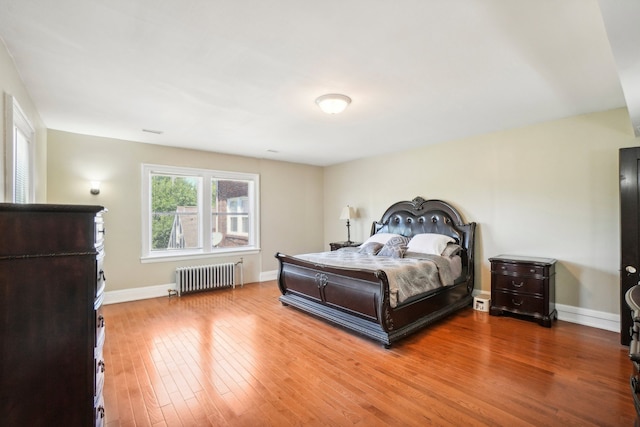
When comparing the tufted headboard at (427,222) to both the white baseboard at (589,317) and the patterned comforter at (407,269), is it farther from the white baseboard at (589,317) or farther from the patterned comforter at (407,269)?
the white baseboard at (589,317)

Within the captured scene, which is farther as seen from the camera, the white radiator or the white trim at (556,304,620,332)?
the white radiator

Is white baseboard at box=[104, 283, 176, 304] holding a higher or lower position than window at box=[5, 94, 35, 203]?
lower

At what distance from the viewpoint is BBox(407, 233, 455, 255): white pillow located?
4.23 m

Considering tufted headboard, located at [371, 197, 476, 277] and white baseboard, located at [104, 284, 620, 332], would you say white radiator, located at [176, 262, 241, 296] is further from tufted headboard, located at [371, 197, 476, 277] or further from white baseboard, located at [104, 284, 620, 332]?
tufted headboard, located at [371, 197, 476, 277]

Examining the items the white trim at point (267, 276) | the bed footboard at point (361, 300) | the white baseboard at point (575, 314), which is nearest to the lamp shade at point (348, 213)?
the white trim at point (267, 276)

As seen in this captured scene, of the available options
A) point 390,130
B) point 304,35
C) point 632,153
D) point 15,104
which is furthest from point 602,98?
point 15,104

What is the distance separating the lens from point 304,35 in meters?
1.94

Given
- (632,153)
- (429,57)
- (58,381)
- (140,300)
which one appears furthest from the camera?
(140,300)

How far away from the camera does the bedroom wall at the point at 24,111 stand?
2.05 meters

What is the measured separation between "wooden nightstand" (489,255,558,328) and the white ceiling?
1.79 m

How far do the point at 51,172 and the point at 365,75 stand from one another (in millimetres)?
4505

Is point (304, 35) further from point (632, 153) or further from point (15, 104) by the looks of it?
point (632, 153)

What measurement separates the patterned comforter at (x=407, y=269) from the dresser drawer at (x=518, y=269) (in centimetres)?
50

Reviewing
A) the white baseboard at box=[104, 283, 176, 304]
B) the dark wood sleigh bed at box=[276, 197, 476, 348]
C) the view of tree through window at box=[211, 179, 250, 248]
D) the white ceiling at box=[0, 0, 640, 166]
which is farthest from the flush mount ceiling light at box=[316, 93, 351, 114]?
the white baseboard at box=[104, 283, 176, 304]
